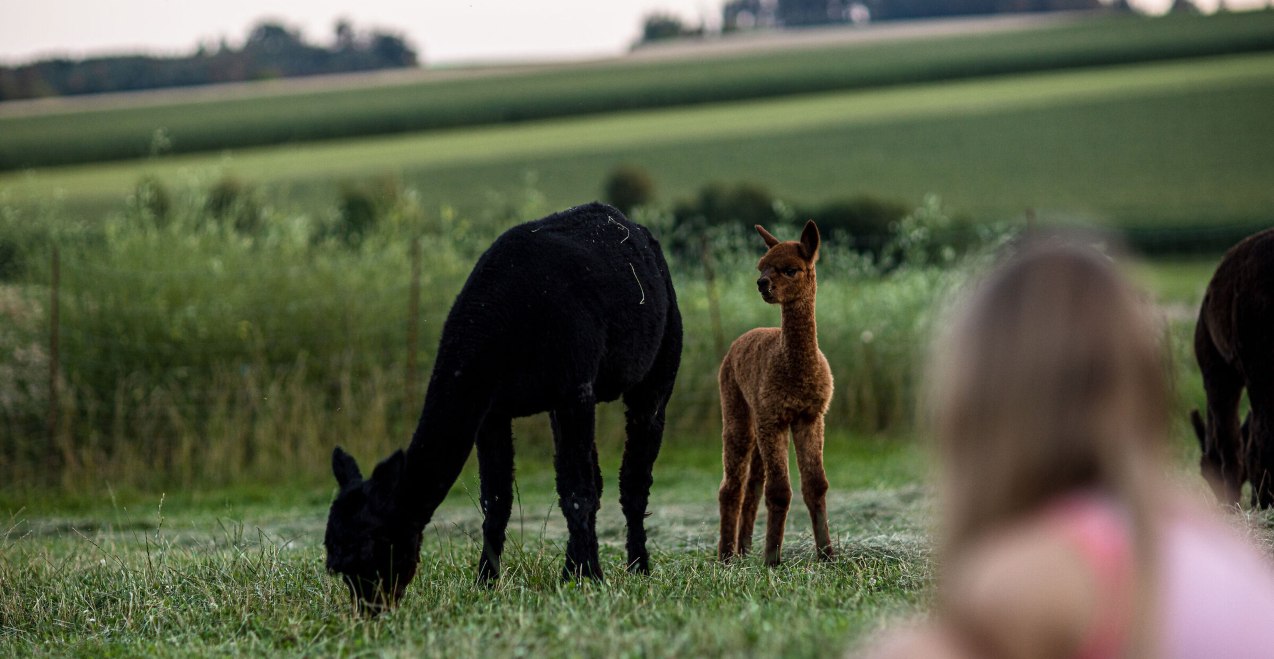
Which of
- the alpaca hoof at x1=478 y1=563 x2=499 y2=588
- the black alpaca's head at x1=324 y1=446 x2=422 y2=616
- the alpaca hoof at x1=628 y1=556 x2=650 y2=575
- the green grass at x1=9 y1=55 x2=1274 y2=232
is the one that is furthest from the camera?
the green grass at x1=9 y1=55 x2=1274 y2=232

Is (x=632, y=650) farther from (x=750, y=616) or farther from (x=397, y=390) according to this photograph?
(x=397, y=390)

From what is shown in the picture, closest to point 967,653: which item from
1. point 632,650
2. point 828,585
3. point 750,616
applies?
point 632,650

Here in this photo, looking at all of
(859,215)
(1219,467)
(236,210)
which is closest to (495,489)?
(1219,467)

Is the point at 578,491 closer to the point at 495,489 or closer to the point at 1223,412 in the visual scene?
the point at 495,489

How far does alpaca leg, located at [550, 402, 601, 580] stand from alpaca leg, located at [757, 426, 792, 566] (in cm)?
103

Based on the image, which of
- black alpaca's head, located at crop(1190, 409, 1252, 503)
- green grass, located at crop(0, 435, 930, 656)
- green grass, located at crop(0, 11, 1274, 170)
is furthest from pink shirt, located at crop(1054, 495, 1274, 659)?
green grass, located at crop(0, 11, 1274, 170)

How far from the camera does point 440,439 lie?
5191 millimetres

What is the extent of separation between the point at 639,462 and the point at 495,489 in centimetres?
91

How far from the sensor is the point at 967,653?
2283 mm

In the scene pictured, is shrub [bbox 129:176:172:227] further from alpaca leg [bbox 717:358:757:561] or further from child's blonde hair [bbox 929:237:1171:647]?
child's blonde hair [bbox 929:237:1171:647]

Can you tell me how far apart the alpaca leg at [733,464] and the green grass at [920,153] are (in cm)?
2361

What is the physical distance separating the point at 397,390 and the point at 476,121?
36355 mm

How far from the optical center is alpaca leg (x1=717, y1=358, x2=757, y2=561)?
672 centimetres

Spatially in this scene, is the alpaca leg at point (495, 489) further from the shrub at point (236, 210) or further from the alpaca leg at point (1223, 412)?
the shrub at point (236, 210)
